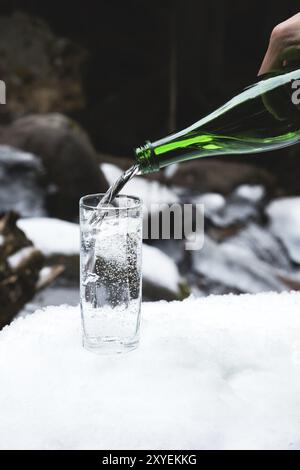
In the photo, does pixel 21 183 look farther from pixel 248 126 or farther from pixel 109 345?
pixel 109 345

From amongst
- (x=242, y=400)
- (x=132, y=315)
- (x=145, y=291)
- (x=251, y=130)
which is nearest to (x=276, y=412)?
(x=242, y=400)

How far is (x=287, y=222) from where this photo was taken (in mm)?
5359

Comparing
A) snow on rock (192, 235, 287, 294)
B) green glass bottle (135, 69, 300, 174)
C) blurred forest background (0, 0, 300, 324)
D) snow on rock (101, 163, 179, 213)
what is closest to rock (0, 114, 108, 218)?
blurred forest background (0, 0, 300, 324)

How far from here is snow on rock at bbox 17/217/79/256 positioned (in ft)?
9.21

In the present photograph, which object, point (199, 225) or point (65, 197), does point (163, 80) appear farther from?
point (65, 197)

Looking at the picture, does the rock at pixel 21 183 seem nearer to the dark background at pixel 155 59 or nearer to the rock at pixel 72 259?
the rock at pixel 72 259

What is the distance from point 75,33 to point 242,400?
5.67 meters

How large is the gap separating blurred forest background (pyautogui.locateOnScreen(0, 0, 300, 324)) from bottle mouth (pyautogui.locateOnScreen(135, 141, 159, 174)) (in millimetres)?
3350

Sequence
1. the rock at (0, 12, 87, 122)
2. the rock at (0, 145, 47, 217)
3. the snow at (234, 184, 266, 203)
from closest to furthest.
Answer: the rock at (0, 145, 47, 217) < the snow at (234, 184, 266, 203) < the rock at (0, 12, 87, 122)

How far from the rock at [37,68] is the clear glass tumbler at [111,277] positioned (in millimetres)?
4792

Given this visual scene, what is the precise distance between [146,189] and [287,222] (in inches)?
44.2

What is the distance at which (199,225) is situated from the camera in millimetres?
5070

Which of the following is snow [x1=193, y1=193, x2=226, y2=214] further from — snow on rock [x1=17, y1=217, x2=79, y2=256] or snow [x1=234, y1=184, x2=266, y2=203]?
snow on rock [x1=17, y1=217, x2=79, y2=256]

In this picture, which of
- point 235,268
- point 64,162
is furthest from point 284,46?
point 235,268
